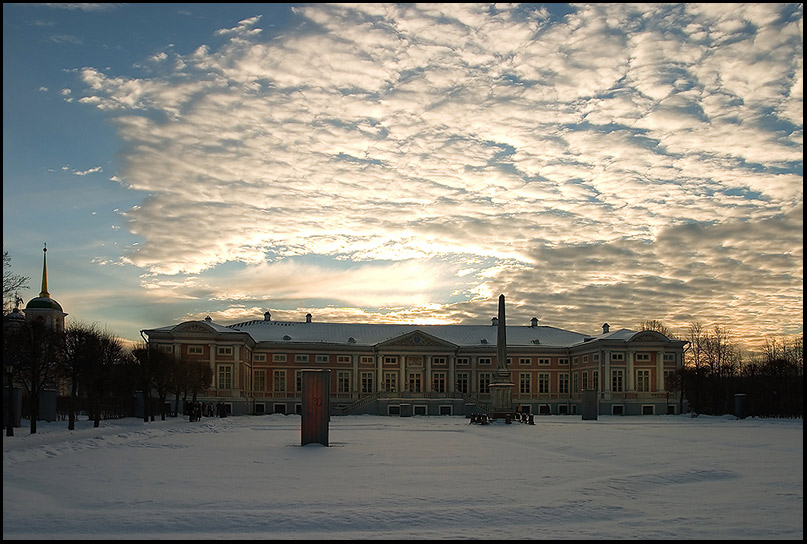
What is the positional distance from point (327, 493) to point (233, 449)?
11.4m

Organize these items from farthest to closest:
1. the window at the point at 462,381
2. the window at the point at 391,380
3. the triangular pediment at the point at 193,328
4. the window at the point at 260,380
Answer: the window at the point at 462,381 < the window at the point at 391,380 < the window at the point at 260,380 < the triangular pediment at the point at 193,328

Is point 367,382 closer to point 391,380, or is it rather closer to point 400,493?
point 391,380

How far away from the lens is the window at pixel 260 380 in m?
75.9

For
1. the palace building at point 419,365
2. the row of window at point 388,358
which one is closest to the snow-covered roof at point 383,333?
the palace building at point 419,365

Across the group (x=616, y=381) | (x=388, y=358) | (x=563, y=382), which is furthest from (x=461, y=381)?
(x=616, y=381)

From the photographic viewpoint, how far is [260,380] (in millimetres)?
75938

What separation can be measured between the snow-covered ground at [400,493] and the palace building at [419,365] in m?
44.8

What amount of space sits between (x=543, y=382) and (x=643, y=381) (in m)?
10.6

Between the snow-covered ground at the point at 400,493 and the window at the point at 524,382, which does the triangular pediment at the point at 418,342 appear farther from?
the snow-covered ground at the point at 400,493

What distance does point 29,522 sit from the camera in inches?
452

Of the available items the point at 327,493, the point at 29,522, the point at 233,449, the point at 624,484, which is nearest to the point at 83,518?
the point at 29,522

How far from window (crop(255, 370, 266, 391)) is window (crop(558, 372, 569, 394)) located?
96.9ft

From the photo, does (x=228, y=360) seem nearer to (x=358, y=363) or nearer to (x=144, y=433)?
(x=358, y=363)

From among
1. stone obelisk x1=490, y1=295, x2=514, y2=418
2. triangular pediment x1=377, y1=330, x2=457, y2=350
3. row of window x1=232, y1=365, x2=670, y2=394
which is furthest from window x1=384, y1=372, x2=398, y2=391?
stone obelisk x1=490, y1=295, x2=514, y2=418
